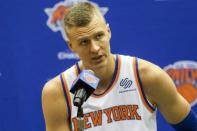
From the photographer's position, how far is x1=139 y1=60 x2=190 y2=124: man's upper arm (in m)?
1.22

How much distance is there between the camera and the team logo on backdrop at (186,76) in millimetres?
1736

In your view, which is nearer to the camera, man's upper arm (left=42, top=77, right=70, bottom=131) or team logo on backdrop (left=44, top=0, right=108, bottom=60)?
man's upper arm (left=42, top=77, right=70, bottom=131)

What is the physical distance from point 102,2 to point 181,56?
393 mm

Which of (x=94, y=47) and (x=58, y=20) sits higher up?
(x=58, y=20)

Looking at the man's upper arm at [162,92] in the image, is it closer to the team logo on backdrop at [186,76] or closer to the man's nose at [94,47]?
the man's nose at [94,47]

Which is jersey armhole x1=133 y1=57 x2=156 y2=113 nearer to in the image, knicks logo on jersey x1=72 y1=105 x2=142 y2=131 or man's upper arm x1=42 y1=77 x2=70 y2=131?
knicks logo on jersey x1=72 y1=105 x2=142 y2=131

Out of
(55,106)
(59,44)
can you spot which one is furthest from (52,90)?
(59,44)

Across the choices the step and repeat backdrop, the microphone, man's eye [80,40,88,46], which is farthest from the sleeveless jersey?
the step and repeat backdrop

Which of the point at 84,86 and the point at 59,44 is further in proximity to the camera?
the point at 59,44

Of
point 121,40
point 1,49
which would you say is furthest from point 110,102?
point 1,49

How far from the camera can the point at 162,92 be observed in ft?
4.02

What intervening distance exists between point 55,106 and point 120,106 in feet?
0.63

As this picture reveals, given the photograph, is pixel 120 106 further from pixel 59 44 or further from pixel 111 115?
pixel 59 44

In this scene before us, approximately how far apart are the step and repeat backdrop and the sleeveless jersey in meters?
0.52
